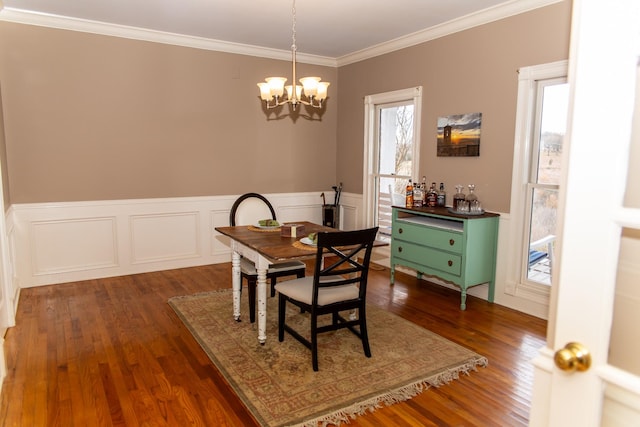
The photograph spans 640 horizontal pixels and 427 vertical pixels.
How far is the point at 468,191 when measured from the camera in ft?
13.8

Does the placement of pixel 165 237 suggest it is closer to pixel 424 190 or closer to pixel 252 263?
pixel 252 263

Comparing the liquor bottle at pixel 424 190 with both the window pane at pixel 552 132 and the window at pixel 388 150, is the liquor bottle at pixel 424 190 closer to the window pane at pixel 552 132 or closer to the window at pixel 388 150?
the window at pixel 388 150

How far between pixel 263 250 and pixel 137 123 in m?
2.86

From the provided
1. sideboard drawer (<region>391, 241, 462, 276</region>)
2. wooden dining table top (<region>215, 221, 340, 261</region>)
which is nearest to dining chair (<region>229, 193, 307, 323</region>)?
wooden dining table top (<region>215, 221, 340, 261</region>)

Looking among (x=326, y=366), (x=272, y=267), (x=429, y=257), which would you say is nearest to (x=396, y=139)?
(x=429, y=257)

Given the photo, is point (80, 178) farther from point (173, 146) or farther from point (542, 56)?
point (542, 56)

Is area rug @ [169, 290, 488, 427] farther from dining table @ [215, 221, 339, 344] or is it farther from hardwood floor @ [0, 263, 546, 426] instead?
dining table @ [215, 221, 339, 344]

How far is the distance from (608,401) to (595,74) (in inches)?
26.3

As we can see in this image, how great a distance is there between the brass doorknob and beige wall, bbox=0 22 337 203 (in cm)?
474

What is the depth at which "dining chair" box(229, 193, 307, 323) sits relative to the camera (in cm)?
347

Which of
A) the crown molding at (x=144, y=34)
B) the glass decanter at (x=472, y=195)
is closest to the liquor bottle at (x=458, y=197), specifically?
the glass decanter at (x=472, y=195)

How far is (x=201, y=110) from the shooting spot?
5094 millimetres

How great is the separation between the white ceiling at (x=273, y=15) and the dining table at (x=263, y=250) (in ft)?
6.70

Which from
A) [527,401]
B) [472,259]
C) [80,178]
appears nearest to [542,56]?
[472,259]
